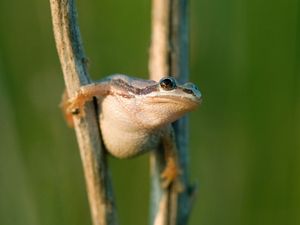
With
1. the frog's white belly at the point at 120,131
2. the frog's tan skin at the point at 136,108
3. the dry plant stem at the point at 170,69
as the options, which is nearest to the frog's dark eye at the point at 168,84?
the frog's tan skin at the point at 136,108

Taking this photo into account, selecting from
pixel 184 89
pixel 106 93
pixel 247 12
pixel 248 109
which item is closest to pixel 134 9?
pixel 247 12

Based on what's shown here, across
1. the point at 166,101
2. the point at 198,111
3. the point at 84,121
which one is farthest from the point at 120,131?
the point at 198,111

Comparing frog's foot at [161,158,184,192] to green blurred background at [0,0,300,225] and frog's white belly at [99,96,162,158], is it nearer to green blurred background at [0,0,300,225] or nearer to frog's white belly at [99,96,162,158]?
frog's white belly at [99,96,162,158]

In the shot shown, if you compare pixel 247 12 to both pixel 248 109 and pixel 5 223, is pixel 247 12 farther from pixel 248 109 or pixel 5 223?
pixel 5 223

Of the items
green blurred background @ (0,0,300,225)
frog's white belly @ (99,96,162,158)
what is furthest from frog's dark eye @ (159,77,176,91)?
→ green blurred background @ (0,0,300,225)

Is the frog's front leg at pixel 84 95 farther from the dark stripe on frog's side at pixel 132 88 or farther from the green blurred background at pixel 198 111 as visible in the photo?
the green blurred background at pixel 198 111

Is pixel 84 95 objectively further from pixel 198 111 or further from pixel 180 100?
pixel 198 111
